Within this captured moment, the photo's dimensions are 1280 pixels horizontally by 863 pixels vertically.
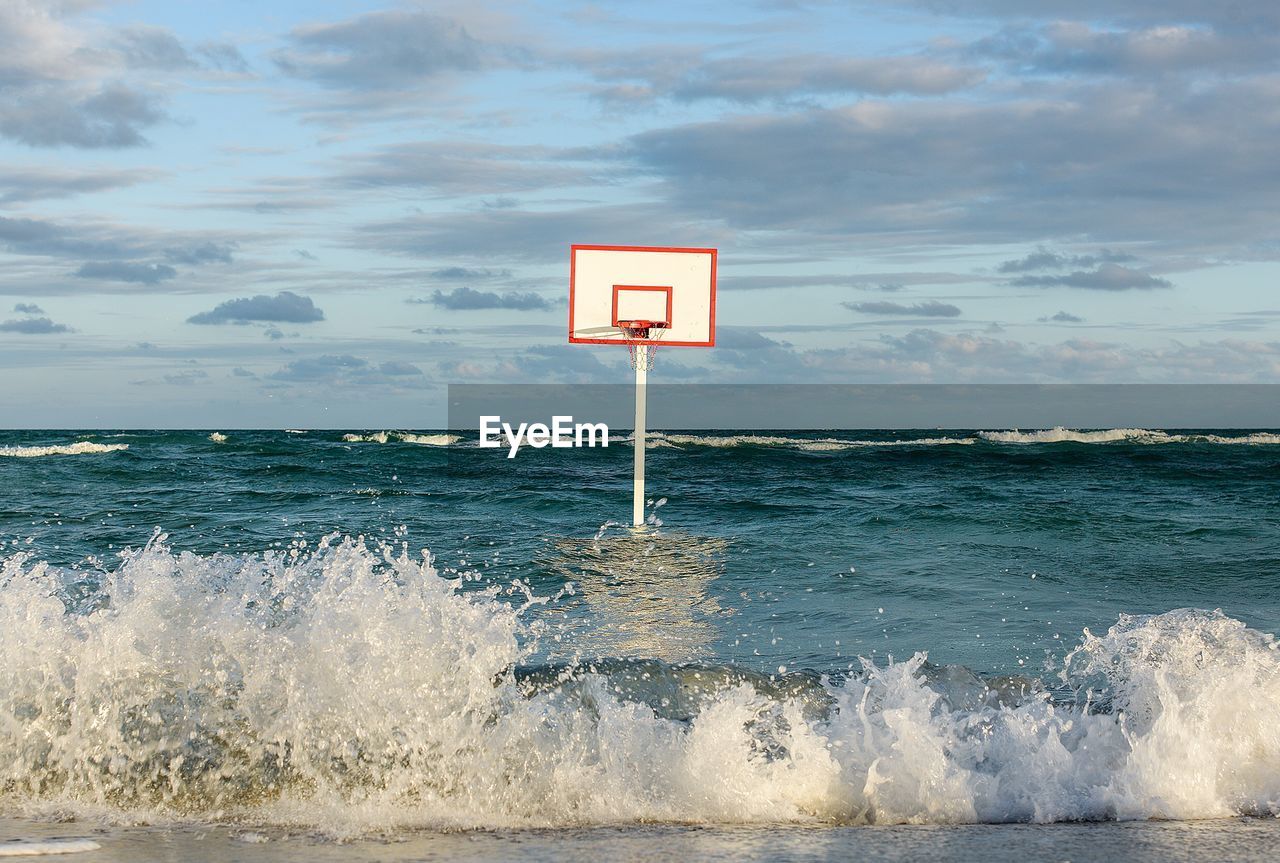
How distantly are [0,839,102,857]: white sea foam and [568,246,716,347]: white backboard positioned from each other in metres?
11.6

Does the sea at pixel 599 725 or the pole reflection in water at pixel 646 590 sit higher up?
the sea at pixel 599 725

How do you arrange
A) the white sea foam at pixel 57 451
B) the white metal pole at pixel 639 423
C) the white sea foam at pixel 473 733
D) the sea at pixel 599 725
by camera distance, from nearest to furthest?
1. the sea at pixel 599 725
2. the white sea foam at pixel 473 733
3. the white metal pole at pixel 639 423
4. the white sea foam at pixel 57 451

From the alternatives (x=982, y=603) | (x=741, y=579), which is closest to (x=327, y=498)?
(x=741, y=579)

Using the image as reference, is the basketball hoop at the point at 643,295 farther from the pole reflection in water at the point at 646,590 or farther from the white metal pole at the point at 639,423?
the pole reflection in water at the point at 646,590

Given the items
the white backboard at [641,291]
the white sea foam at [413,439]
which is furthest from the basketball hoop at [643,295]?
the white sea foam at [413,439]

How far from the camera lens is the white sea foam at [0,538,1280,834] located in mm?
4000

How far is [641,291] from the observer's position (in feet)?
49.0

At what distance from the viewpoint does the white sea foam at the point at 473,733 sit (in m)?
4.00

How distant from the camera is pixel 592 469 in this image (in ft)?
91.1

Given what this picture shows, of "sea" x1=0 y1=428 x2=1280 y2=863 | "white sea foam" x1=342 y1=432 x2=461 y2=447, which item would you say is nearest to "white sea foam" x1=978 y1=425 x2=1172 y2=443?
"white sea foam" x1=342 y1=432 x2=461 y2=447

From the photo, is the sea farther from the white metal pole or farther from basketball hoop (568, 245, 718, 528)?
basketball hoop (568, 245, 718, 528)

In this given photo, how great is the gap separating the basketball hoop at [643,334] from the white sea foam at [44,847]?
11.4 meters

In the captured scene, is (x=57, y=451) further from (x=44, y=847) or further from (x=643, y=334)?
(x=44, y=847)

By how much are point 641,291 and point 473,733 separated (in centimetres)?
1103
